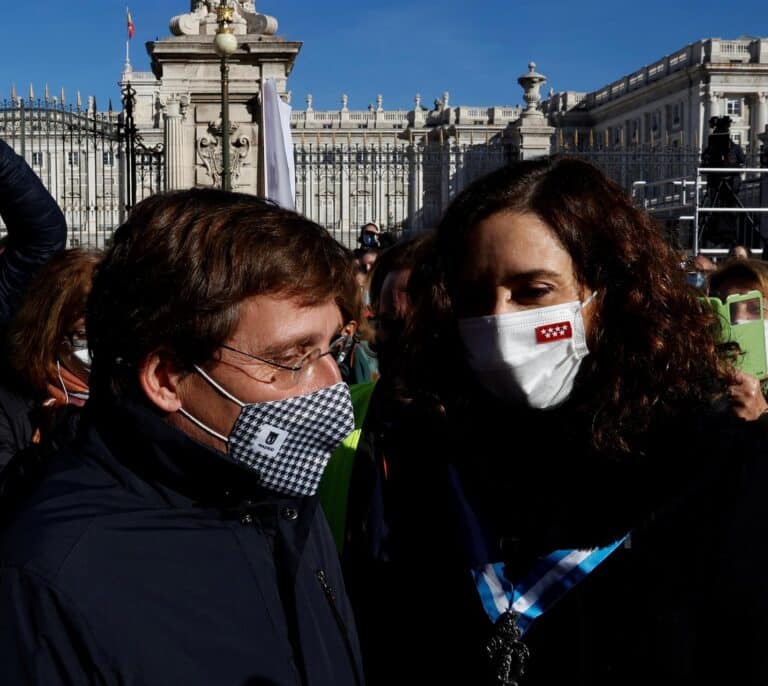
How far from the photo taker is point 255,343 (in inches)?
72.7

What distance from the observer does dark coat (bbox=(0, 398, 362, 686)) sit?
1.45m

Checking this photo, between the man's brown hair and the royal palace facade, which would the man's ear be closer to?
the man's brown hair

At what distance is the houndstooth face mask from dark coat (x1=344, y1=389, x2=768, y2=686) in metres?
0.29

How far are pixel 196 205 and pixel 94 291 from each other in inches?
10.2

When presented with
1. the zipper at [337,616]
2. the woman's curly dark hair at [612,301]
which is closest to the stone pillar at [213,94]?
the woman's curly dark hair at [612,301]

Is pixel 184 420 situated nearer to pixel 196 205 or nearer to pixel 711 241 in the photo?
pixel 196 205

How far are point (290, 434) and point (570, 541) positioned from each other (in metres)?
0.58

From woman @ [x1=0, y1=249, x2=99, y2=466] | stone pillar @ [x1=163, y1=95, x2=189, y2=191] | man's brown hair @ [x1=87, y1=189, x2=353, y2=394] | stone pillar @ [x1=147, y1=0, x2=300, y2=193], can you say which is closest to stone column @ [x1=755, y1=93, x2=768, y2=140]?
stone pillar @ [x1=147, y1=0, x2=300, y2=193]

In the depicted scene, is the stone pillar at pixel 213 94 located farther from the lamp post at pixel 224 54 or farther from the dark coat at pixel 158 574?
the dark coat at pixel 158 574

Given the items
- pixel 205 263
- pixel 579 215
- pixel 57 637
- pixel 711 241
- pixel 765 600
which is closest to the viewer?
pixel 57 637

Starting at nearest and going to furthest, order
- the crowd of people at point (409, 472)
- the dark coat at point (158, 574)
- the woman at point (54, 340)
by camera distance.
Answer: the dark coat at point (158, 574), the crowd of people at point (409, 472), the woman at point (54, 340)

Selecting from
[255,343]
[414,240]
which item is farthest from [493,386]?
[414,240]

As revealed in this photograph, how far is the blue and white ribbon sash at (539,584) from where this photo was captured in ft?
6.09

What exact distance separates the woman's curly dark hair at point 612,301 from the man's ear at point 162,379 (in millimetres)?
648
